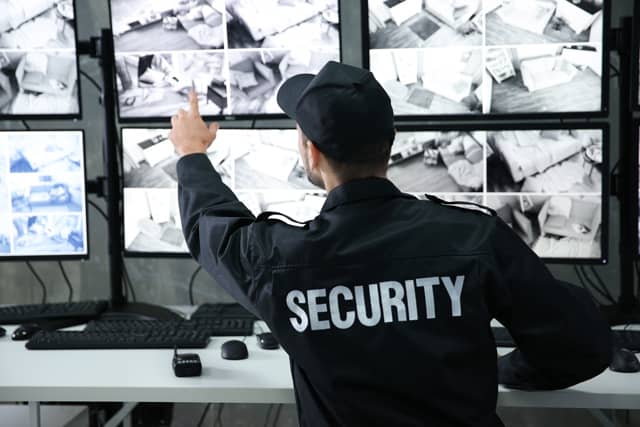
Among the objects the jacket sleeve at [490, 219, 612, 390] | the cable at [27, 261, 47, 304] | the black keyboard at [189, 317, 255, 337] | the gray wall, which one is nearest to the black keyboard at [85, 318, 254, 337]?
the black keyboard at [189, 317, 255, 337]

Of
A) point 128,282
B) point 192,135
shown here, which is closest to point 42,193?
point 128,282

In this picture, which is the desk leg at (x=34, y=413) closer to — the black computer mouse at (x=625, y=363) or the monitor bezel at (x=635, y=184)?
the black computer mouse at (x=625, y=363)

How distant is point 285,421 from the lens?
2.41 metres

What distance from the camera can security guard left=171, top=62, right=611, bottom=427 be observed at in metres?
1.25

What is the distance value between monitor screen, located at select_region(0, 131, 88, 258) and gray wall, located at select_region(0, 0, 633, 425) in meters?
0.23

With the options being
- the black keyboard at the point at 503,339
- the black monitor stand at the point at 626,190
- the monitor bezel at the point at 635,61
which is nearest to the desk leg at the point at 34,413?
the black keyboard at the point at 503,339

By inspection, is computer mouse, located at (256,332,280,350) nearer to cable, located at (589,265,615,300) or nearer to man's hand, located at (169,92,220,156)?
man's hand, located at (169,92,220,156)

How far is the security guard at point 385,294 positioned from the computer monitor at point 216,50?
0.71 m

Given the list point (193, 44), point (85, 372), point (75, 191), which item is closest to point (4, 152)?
point (75, 191)

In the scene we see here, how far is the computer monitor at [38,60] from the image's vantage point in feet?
7.06

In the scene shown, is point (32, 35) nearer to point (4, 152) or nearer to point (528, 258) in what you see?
point (4, 152)

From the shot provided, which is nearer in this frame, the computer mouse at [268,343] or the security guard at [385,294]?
the security guard at [385,294]

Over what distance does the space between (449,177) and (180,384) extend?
839 mm

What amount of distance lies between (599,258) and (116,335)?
1.14 metres
